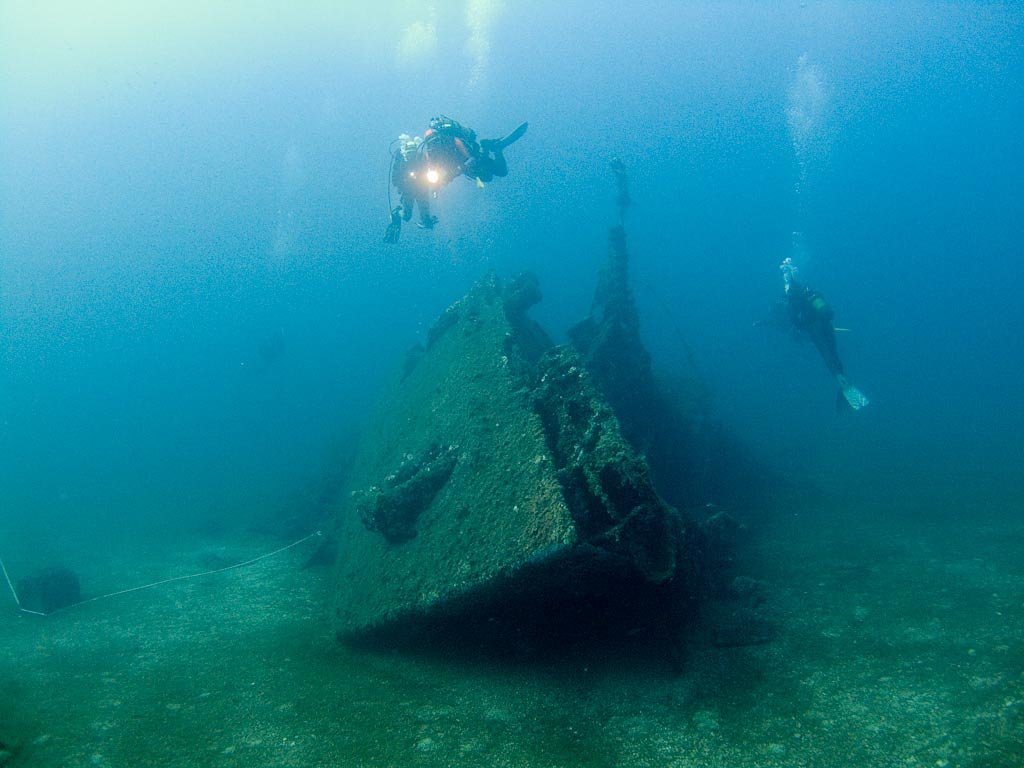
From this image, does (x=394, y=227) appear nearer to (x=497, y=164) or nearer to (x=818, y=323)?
(x=497, y=164)

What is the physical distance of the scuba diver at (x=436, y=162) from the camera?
8.75 m

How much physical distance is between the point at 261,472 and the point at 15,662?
1686cm

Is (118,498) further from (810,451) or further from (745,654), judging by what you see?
(810,451)

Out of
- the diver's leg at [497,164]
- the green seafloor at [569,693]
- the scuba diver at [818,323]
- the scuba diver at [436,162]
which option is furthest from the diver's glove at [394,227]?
the scuba diver at [818,323]

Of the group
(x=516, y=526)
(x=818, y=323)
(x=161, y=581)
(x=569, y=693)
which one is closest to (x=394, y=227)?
(x=161, y=581)

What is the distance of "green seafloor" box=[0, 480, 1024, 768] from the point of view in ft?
10.4

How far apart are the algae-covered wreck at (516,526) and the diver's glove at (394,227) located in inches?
186

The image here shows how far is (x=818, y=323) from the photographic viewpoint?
12.8 metres

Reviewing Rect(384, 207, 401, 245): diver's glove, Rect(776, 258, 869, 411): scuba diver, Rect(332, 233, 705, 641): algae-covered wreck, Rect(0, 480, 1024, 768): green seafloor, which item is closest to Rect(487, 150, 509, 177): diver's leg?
Rect(384, 207, 401, 245): diver's glove

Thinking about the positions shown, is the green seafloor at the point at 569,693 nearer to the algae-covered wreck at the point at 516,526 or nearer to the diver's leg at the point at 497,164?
the algae-covered wreck at the point at 516,526

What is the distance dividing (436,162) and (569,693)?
27.6ft

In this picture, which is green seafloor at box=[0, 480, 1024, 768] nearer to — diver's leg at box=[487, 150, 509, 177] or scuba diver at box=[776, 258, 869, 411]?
scuba diver at box=[776, 258, 869, 411]

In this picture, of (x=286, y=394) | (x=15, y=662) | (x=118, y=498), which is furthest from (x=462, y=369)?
(x=286, y=394)

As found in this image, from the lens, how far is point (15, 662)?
5.29m
